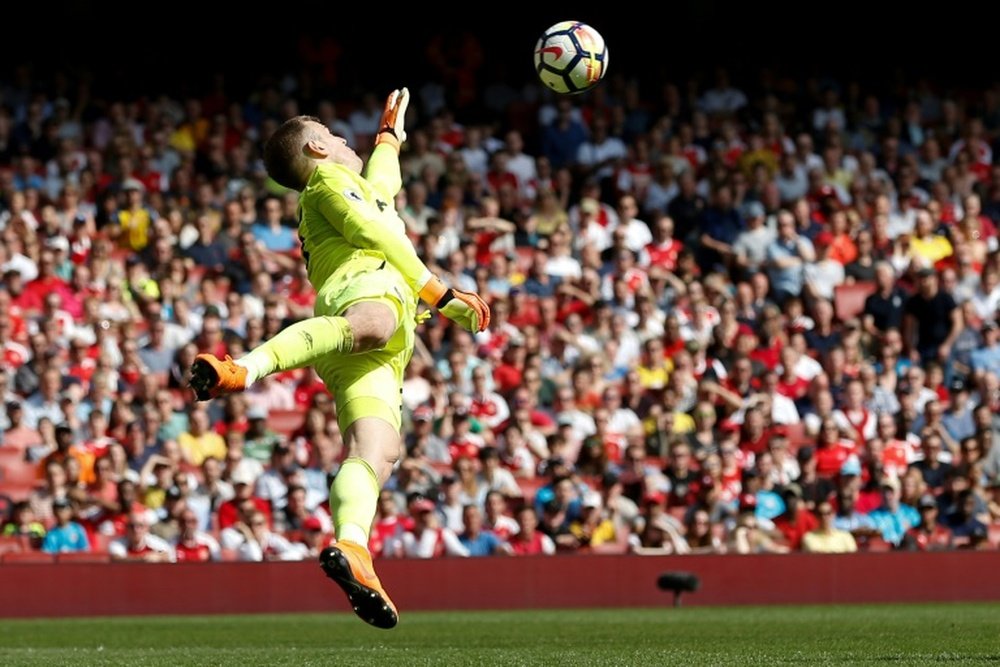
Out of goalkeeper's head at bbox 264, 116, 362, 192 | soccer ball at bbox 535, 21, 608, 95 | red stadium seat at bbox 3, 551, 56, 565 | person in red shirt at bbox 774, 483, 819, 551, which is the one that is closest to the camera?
goalkeeper's head at bbox 264, 116, 362, 192

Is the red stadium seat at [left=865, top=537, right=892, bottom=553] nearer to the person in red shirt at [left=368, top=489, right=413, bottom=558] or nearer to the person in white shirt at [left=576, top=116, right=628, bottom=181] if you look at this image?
the person in red shirt at [left=368, top=489, right=413, bottom=558]

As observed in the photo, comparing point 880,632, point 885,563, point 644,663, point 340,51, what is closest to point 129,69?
point 340,51

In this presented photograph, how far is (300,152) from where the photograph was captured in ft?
23.9

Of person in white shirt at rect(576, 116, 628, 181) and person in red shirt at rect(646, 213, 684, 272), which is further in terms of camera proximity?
person in white shirt at rect(576, 116, 628, 181)

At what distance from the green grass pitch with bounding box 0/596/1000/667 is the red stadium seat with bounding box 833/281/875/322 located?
14.8ft

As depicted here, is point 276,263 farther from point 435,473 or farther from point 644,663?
point 644,663

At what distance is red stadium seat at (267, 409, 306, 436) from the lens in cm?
1591

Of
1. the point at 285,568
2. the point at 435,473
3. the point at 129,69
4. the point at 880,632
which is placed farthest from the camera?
the point at 129,69

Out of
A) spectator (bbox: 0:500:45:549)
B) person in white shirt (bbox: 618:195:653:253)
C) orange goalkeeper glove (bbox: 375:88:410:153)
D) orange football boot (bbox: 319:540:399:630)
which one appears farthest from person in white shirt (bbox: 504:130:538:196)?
orange football boot (bbox: 319:540:399:630)

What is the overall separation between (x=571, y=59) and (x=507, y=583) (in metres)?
5.99

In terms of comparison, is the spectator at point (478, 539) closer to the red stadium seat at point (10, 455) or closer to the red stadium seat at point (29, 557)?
the red stadium seat at point (29, 557)

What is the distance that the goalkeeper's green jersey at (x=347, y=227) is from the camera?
277 inches

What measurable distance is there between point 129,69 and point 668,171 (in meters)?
6.55

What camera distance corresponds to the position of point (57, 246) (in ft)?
54.8
